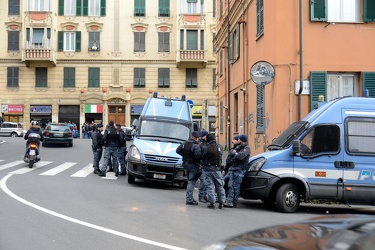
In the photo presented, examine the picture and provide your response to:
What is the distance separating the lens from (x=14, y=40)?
4528cm

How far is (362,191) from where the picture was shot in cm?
1055

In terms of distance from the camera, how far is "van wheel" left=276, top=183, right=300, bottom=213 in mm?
10539

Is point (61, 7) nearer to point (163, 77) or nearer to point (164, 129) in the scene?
point (163, 77)

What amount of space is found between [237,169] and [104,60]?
36.9m

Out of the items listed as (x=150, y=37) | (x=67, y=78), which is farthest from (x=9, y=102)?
(x=150, y=37)

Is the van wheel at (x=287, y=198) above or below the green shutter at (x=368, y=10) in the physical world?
below

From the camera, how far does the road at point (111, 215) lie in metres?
7.09

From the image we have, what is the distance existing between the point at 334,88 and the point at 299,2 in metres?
3.17

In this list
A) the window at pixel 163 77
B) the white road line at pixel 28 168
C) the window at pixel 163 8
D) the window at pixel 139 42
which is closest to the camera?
the white road line at pixel 28 168

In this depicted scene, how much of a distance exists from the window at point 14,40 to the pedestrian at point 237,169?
39126mm

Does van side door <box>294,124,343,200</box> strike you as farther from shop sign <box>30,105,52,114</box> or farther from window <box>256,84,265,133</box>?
shop sign <box>30,105,52,114</box>

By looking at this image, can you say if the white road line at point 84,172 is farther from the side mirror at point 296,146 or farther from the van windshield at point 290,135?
the side mirror at point 296,146

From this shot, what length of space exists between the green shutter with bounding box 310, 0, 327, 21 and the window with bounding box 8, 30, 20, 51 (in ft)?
117

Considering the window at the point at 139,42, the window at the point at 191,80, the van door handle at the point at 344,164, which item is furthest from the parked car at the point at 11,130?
the van door handle at the point at 344,164
